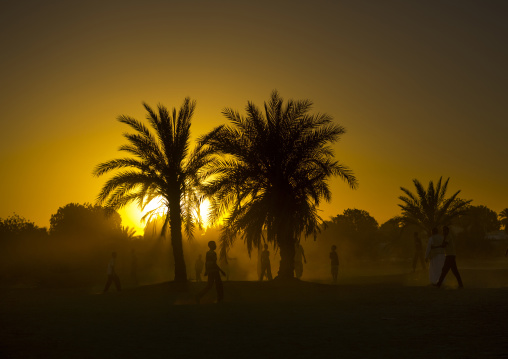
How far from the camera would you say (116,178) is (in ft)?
86.9

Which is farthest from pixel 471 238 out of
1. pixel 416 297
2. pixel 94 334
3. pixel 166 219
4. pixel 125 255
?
pixel 94 334

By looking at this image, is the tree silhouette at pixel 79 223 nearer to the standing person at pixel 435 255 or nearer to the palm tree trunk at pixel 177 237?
the palm tree trunk at pixel 177 237

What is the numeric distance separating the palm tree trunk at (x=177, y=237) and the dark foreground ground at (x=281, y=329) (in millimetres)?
8489

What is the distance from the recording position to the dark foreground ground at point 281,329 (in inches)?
333

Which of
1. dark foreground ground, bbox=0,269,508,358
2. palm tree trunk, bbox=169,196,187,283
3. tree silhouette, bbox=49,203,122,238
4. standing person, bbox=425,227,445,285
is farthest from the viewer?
tree silhouette, bbox=49,203,122,238

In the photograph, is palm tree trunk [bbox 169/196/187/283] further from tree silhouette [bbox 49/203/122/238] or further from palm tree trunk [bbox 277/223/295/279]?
tree silhouette [bbox 49/203/122/238]

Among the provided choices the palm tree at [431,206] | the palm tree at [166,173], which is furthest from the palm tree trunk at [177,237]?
the palm tree at [431,206]

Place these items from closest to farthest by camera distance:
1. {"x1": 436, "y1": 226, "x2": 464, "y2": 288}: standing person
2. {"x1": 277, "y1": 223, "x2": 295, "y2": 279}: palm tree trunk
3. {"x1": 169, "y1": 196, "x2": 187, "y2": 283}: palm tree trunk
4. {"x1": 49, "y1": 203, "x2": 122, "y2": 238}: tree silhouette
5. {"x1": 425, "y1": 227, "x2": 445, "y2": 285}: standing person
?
{"x1": 436, "y1": 226, "x2": 464, "y2": 288}: standing person → {"x1": 425, "y1": 227, "x2": 445, "y2": 285}: standing person → {"x1": 277, "y1": 223, "x2": 295, "y2": 279}: palm tree trunk → {"x1": 169, "y1": 196, "x2": 187, "y2": 283}: palm tree trunk → {"x1": 49, "y1": 203, "x2": 122, "y2": 238}: tree silhouette

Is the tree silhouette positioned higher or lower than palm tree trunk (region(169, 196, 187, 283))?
higher

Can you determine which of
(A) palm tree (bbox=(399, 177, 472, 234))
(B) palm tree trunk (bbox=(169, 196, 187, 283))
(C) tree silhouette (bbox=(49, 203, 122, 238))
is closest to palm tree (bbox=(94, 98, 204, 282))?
(B) palm tree trunk (bbox=(169, 196, 187, 283))

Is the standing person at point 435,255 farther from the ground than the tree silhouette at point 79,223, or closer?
closer

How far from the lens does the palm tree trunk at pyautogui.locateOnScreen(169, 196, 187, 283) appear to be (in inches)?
1043

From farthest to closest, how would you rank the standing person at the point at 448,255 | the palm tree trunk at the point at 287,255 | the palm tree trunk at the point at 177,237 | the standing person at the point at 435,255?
the palm tree trunk at the point at 177,237, the palm tree trunk at the point at 287,255, the standing person at the point at 435,255, the standing person at the point at 448,255

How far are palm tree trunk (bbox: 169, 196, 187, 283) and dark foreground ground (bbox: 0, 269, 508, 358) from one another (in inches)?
334
